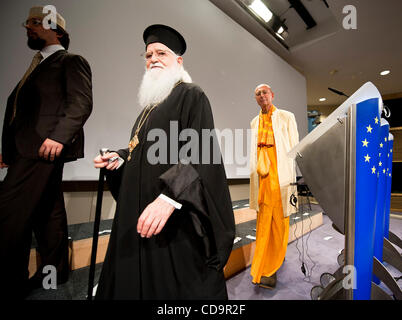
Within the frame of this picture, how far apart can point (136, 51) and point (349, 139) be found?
2.81 m

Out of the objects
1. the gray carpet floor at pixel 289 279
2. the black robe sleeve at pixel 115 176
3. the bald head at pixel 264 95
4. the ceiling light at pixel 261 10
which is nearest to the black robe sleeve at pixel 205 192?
the black robe sleeve at pixel 115 176

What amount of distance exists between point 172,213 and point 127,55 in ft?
8.42

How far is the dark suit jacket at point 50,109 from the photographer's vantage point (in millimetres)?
1230

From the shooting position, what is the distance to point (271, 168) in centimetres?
188

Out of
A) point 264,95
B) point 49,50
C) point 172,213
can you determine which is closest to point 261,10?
point 264,95

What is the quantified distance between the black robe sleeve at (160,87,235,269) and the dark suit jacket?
36.4 inches

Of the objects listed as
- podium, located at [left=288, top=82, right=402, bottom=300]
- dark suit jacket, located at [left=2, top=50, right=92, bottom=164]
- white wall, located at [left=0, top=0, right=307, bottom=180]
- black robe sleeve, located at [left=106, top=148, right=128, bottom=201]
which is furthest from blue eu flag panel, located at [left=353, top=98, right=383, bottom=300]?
white wall, located at [left=0, top=0, right=307, bottom=180]

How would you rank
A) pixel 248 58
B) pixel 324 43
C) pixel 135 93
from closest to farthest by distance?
pixel 135 93
pixel 248 58
pixel 324 43

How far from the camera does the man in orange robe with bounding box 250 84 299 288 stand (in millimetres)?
1747

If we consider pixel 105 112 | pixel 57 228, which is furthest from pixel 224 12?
pixel 57 228

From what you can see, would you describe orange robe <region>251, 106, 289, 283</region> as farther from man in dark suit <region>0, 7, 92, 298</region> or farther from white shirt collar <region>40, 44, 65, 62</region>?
white shirt collar <region>40, 44, 65, 62</region>

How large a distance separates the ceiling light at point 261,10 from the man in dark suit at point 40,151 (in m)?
3.54

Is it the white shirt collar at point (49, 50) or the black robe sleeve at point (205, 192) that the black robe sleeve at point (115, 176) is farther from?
the white shirt collar at point (49, 50)
